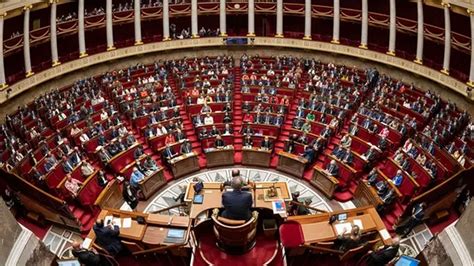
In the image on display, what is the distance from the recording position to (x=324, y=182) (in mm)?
20734

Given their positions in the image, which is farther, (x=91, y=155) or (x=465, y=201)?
(x=91, y=155)

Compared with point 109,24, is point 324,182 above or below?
below

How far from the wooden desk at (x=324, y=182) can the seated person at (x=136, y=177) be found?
24.5 ft

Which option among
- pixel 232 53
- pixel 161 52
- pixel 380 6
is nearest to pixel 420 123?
pixel 380 6

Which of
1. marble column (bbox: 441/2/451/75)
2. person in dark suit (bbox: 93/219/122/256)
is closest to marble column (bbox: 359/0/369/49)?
marble column (bbox: 441/2/451/75)

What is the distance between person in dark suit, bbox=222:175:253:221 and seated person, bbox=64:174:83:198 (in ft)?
35.1

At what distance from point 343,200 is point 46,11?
21.1 metres

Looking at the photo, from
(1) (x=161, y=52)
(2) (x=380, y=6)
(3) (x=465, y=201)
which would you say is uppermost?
(2) (x=380, y=6)

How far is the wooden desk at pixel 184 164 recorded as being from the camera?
21.6 meters

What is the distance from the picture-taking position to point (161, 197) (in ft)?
68.5

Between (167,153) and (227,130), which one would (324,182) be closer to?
(227,130)

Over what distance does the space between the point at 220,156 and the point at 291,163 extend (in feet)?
10.8

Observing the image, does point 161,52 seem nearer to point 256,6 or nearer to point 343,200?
point 256,6

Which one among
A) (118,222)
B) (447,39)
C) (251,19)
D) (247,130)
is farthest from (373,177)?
(251,19)
